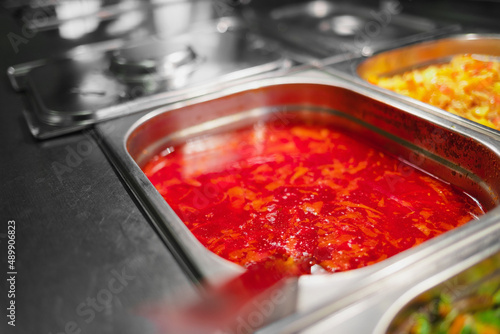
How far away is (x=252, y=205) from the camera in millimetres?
1111

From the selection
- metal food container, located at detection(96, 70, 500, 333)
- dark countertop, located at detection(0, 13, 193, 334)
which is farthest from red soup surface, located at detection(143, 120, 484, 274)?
dark countertop, located at detection(0, 13, 193, 334)

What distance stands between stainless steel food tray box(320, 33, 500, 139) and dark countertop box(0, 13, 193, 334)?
932 mm

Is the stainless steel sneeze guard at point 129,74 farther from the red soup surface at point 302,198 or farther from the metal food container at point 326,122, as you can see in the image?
the red soup surface at point 302,198

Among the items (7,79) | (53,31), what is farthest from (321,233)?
(53,31)

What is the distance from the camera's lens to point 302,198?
1132 millimetres

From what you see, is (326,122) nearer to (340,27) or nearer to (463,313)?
(340,27)

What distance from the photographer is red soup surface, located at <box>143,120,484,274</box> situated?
3.16ft

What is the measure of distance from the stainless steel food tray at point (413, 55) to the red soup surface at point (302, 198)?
0.27m

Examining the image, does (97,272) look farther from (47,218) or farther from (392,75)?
(392,75)

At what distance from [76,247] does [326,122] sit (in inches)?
40.3

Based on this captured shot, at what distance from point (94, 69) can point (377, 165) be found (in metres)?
1.13

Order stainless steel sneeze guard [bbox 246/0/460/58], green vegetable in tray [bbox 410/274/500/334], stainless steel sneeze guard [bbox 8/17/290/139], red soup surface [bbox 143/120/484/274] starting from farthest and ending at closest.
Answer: stainless steel sneeze guard [bbox 246/0/460/58] < stainless steel sneeze guard [bbox 8/17/290/139] < red soup surface [bbox 143/120/484/274] < green vegetable in tray [bbox 410/274/500/334]

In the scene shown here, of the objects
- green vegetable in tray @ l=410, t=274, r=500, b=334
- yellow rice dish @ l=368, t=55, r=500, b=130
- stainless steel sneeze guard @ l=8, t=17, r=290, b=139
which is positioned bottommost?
green vegetable in tray @ l=410, t=274, r=500, b=334

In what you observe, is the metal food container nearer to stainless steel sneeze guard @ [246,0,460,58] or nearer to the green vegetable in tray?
the green vegetable in tray
